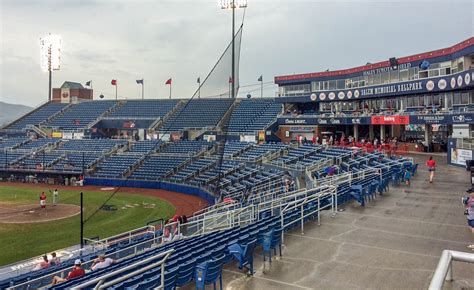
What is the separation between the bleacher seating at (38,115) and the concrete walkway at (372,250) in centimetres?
6321

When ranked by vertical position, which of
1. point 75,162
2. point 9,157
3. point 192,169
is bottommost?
point 192,169

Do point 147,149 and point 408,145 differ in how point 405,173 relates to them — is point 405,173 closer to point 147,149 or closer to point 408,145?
point 408,145

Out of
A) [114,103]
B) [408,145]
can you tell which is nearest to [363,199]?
[408,145]

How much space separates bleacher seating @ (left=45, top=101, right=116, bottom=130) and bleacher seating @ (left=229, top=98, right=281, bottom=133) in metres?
24.5

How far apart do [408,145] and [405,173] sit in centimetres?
2050

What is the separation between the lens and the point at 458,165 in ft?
92.6

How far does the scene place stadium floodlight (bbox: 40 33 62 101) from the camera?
2726 inches

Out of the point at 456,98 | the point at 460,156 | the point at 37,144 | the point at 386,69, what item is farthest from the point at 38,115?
the point at 460,156

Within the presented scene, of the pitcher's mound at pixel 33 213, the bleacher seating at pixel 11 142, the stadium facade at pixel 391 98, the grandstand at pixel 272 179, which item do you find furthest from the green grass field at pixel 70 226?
the stadium facade at pixel 391 98

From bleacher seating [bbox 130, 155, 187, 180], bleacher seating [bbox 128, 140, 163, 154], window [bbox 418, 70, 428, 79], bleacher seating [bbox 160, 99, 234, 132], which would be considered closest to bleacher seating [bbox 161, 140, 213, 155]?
bleacher seating [bbox 130, 155, 187, 180]

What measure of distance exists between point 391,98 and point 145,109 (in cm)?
3747

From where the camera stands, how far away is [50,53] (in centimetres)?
7131

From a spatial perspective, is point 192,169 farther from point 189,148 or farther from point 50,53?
point 50,53

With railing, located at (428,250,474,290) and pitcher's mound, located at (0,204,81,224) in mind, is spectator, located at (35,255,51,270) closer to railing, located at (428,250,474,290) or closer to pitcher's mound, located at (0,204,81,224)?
pitcher's mound, located at (0,204,81,224)
